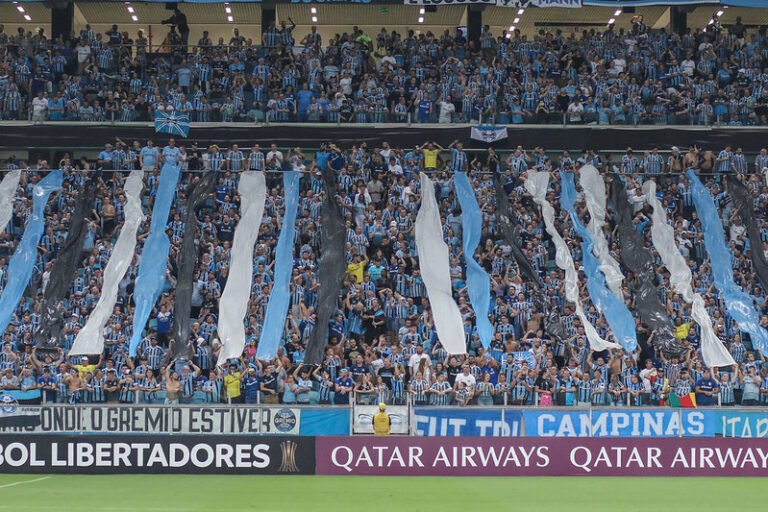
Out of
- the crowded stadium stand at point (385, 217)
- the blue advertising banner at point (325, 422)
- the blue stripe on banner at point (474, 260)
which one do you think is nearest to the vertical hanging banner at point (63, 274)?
the crowded stadium stand at point (385, 217)

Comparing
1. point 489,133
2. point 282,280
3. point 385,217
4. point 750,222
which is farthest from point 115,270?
point 750,222

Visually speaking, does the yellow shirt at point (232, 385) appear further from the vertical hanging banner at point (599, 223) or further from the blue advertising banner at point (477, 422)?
the vertical hanging banner at point (599, 223)

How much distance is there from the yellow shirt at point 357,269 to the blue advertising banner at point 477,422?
758cm

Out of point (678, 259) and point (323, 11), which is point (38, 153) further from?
point (678, 259)

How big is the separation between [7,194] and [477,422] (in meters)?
17.1

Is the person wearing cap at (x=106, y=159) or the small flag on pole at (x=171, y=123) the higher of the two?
the small flag on pole at (x=171, y=123)

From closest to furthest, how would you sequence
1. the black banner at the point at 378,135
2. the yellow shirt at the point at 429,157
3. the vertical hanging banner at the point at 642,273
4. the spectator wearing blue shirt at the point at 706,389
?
the spectator wearing blue shirt at the point at 706,389 < the vertical hanging banner at the point at 642,273 < the yellow shirt at the point at 429,157 < the black banner at the point at 378,135

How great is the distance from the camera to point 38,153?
120ft

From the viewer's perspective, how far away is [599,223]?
1238 inches

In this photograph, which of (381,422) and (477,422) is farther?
(381,422)

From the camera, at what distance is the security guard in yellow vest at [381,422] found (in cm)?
2251

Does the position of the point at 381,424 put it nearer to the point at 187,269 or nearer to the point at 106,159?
the point at 187,269

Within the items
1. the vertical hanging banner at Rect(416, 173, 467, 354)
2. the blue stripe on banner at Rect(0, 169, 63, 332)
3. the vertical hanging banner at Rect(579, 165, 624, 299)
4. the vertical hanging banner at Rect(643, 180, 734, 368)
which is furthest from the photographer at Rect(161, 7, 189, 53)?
the vertical hanging banner at Rect(643, 180, 734, 368)

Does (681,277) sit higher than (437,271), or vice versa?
(437,271)
